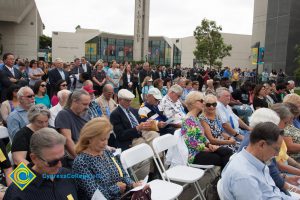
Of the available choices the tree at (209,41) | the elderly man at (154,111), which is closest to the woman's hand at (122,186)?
the elderly man at (154,111)

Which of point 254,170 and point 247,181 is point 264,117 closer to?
point 254,170

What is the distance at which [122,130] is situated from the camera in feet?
14.5

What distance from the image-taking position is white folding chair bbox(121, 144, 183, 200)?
3.21 metres

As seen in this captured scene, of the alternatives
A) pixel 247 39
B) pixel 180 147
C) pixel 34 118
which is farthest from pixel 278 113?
pixel 247 39

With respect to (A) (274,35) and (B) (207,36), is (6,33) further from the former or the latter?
(A) (274,35)

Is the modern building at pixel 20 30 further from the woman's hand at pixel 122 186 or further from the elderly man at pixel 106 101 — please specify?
the woman's hand at pixel 122 186

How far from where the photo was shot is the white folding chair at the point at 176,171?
12.2ft

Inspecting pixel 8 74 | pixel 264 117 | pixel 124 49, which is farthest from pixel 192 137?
pixel 124 49

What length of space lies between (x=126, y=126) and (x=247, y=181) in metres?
2.47

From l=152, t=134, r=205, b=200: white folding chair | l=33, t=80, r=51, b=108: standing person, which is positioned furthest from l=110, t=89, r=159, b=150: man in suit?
l=33, t=80, r=51, b=108: standing person

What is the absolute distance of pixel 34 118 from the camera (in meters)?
3.18

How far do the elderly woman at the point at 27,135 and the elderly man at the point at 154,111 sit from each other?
224cm

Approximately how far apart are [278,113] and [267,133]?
63.4 inches

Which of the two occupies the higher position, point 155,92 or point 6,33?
point 6,33
